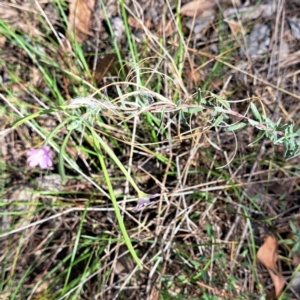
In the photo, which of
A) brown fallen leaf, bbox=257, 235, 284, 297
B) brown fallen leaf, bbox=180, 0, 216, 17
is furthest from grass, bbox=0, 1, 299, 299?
brown fallen leaf, bbox=180, 0, 216, 17

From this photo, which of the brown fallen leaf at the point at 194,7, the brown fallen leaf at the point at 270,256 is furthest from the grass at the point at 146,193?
the brown fallen leaf at the point at 194,7

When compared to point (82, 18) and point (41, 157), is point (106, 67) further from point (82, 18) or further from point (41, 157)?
point (41, 157)

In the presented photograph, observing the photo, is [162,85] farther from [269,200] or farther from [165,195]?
[269,200]

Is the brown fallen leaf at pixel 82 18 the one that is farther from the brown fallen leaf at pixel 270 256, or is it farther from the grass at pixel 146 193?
the brown fallen leaf at pixel 270 256

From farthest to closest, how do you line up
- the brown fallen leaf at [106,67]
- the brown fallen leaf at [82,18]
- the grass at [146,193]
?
1. the brown fallen leaf at [82,18]
2. the brown fallen leaf at [106,67]
3. the grass at [146,193]

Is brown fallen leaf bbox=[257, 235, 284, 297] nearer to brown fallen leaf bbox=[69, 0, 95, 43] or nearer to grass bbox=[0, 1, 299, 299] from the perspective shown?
grass bbox=[0, 1, 299, 299]
